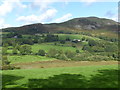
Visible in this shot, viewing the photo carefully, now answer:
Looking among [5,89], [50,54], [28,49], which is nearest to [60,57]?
[50,54]

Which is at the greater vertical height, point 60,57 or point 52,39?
point 52,39

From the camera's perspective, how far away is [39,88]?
13922 millimetres

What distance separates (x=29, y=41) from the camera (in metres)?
155

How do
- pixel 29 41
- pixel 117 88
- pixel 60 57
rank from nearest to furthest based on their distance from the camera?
pixel 117 88, pixel 60 57, pixel 29 41

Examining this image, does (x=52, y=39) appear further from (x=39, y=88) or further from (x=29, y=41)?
(x=39, y=88)

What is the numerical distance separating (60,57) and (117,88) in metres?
79.6

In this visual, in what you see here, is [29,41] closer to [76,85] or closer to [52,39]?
[52,39]

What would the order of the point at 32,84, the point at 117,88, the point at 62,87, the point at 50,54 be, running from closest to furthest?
the point at 117,88, the point at 62,87, the point at 32,84, the point at 50,54

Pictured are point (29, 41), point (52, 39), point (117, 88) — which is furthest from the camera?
point (52, 39)

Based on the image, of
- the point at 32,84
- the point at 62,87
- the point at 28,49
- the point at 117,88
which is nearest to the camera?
the point at 117,88

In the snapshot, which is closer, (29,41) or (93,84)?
(93,84)

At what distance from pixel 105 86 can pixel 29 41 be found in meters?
145

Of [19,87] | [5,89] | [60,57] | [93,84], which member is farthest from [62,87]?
[60,57]

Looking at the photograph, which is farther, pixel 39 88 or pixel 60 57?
pixel 60 57
